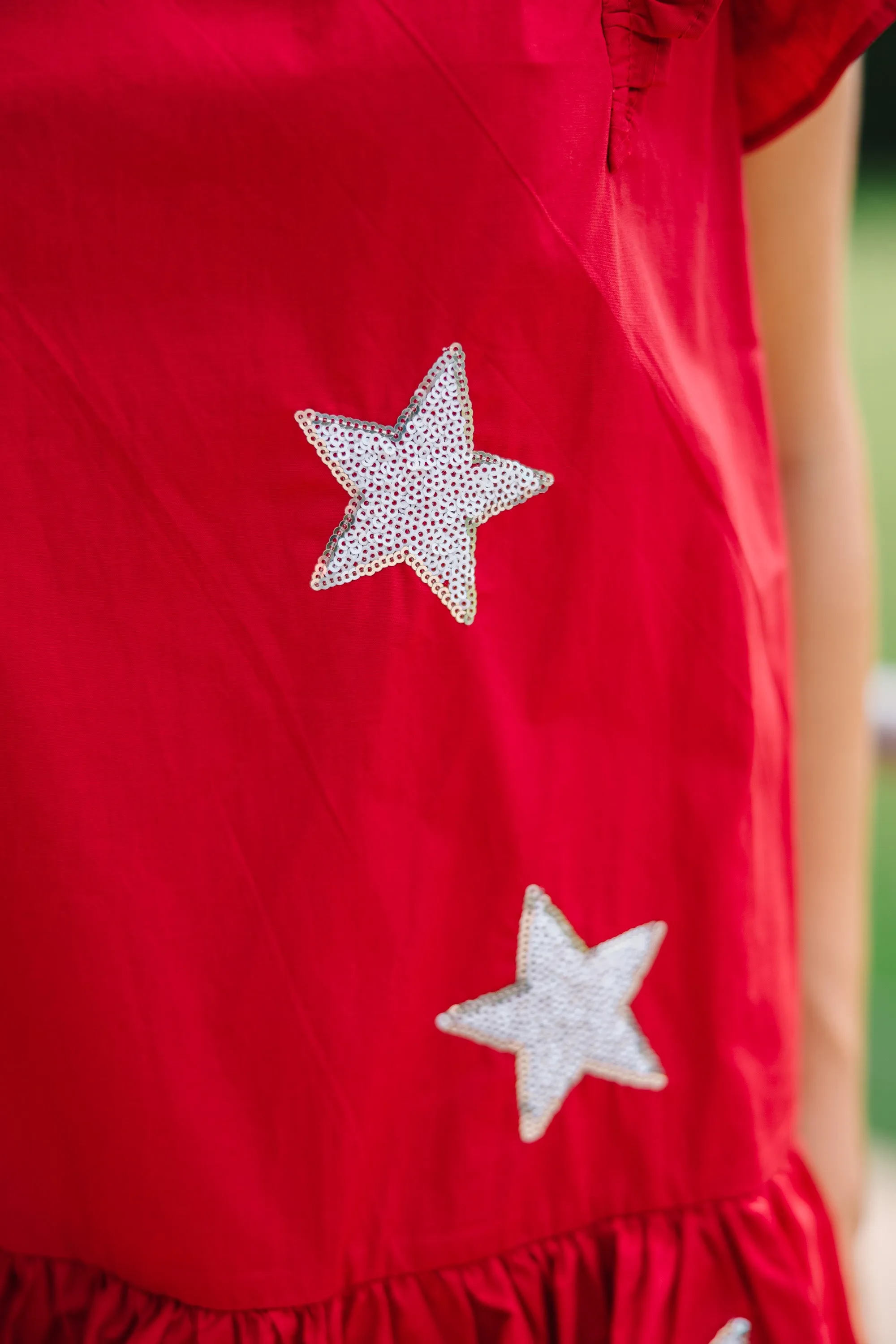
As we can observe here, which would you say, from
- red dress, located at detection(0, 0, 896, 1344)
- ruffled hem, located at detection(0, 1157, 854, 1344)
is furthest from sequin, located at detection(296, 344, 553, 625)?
ruffled hem, located at detection(0, 1157, 854, 1344)

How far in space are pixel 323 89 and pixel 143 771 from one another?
0.87 ft

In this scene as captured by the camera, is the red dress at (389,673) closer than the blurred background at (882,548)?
Yes

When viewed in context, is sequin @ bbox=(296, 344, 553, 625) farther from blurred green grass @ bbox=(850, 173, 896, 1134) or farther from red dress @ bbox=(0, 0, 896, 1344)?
blurred green grass @ bbox=(850, 173, 896, 1134)

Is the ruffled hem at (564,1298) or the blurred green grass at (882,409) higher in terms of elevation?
the blurred green grass at (882,409)

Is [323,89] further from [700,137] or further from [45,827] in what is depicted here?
[45,827]

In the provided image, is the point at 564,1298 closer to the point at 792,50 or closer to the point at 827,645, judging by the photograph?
the point at 827,645

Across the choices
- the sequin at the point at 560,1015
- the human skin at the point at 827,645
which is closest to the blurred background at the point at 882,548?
the human skin at the point at 827,645

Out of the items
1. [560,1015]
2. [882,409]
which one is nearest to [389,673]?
[560,1015]

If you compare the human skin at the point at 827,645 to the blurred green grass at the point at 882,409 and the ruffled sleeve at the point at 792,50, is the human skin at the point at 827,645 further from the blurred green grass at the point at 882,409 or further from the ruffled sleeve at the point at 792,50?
the blurred green grass at the point at 882,409

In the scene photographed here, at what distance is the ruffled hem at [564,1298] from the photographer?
0.46 m

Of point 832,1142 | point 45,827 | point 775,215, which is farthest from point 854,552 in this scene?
point 45,827

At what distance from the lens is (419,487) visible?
0.43 meters

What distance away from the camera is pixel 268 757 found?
1.44ft

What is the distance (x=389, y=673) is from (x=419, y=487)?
0.07 m
